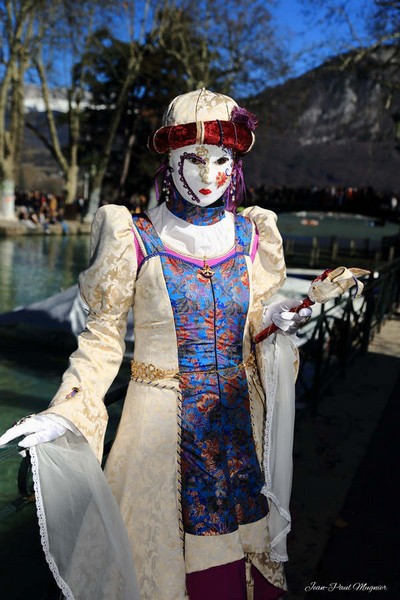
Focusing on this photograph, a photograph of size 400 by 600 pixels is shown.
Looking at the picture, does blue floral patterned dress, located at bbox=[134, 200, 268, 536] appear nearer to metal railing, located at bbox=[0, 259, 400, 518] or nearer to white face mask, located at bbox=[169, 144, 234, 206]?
white face mask, located at bbox=[169, 144, 234, 206]

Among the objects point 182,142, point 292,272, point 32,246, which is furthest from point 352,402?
point 32,246

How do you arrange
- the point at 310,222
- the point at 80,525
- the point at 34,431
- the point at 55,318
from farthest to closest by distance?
the point at 310,222
the point at 55,318
the point at 80,525
the point at 34,431

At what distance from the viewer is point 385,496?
12.3ft

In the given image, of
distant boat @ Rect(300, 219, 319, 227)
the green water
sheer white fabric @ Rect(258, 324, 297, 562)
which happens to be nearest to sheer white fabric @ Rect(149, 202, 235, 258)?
sheer white fabric @ Rect(258, 324, 297, 562)

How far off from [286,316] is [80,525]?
100cm

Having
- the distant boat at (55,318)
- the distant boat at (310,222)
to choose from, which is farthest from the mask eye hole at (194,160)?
the distant boat at (310,222)

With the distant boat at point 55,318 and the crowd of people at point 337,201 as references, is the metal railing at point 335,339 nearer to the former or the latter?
the distant boat at point 55,318

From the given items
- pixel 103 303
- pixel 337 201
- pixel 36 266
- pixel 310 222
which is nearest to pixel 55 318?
pixel 103 303

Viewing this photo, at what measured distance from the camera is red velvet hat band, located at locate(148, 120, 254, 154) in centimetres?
213

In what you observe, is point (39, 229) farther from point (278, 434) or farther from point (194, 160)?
point (278, 434)

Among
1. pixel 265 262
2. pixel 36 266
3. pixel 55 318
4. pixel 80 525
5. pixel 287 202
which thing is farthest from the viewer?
pixel 287 202

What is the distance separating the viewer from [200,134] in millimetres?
2127

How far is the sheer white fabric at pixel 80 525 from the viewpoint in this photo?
1792mm

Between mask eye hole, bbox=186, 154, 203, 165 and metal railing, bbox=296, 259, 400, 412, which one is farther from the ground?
mask eye hole, bbox=186, 154, 203, 165
